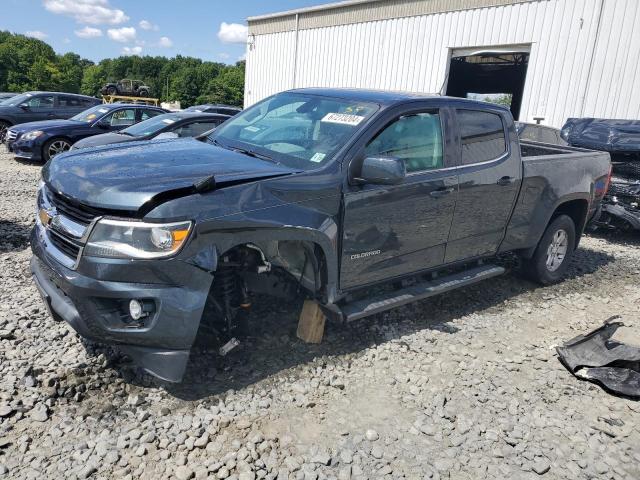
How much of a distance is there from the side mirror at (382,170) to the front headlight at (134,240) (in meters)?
1.32

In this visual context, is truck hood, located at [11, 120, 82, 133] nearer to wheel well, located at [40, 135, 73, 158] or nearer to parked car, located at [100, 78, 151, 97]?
wheel well, located at [40, 135, 73, 158]

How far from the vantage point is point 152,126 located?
989cm

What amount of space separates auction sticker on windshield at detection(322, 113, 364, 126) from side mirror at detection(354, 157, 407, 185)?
0.44 meters

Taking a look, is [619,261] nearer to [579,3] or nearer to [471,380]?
[471,380]

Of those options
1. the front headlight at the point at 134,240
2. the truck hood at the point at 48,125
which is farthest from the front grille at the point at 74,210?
the truck hood at the point at 48,125

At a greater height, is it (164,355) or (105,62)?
(105,62)

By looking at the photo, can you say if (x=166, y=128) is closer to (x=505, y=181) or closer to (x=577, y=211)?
(x=505, y=181)

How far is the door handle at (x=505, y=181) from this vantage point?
4.63 meters

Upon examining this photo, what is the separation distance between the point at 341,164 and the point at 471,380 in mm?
1796

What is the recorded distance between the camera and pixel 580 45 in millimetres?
12742

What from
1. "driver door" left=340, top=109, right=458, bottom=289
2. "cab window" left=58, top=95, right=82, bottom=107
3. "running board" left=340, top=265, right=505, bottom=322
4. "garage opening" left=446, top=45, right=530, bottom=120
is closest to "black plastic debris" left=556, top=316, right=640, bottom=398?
"running board" left=340, top=265, right=505, bottom=322

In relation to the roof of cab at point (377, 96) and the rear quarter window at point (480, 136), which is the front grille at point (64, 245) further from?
the rear quarter window at point (480, 136)

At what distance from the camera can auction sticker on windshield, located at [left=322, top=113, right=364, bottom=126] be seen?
149 inches

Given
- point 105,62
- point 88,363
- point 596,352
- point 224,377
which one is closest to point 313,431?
point 224,377
